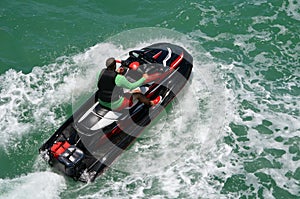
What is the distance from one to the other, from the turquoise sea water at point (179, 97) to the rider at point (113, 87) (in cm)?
123

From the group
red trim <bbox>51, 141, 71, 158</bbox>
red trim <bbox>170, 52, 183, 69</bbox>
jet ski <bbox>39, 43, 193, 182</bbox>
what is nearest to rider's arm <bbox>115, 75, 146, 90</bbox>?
jet ski <bbox>39, 43, 193, 182</bbox>

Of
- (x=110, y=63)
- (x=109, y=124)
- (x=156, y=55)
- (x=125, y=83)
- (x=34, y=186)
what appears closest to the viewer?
(x=34, y=186)

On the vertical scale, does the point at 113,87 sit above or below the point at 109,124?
above

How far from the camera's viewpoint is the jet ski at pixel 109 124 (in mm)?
9797

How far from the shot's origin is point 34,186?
31.0ft

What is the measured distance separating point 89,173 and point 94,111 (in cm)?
145

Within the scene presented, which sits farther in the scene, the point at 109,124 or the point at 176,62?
the point at 176,62

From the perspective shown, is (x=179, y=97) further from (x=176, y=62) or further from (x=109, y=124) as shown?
(x=109, y=124)

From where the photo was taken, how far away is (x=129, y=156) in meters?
10.6

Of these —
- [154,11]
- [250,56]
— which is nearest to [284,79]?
[250,56]

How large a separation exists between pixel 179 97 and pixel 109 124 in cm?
258

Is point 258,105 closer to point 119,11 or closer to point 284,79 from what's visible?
point 284,79

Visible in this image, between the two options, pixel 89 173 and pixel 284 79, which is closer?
pixel 89 173

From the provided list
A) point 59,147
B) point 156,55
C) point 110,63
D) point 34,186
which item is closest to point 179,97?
point 156,55
